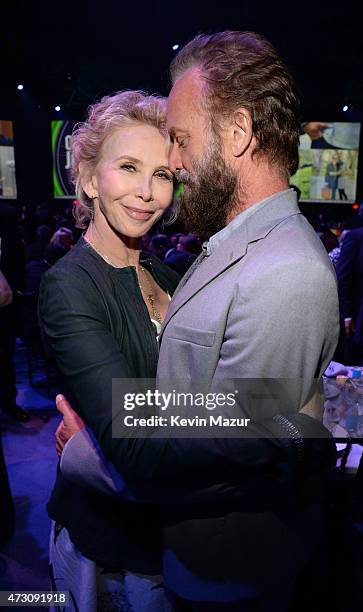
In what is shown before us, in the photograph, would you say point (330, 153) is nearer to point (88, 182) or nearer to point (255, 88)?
point (88, 182)

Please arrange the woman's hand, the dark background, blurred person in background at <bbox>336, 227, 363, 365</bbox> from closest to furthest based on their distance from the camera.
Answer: the woman's hand < blurred person in background at <bbox>336, 227, 363, 365</bbox> < the dark background

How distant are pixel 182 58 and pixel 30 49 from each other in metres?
12.8

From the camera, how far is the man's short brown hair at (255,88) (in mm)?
1113

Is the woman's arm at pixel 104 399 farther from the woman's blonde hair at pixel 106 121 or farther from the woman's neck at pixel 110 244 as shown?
the woman's blonde hair at pixel 106 121

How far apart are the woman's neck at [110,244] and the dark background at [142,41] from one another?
10475mm

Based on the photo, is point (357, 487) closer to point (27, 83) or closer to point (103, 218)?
point (103, 218)

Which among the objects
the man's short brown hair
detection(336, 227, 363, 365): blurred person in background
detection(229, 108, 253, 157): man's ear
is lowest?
detection(336, 227, 363, 365): blurred person in background

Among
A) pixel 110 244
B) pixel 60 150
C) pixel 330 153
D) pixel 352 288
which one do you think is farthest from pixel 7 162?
pixel 110 244

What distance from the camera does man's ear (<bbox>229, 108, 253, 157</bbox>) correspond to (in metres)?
1.12

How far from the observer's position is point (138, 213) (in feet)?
4.81

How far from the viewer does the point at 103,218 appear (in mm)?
1499

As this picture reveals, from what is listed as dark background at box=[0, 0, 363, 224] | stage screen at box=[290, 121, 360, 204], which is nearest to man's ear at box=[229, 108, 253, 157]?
dark background at box=[0, 0, 363, 224]

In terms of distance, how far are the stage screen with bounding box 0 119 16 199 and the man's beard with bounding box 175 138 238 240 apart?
16.3 meters

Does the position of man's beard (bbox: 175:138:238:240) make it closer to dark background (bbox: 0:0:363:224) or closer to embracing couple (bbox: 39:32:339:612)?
embracing couple (bbox: 39:32:339:612)
